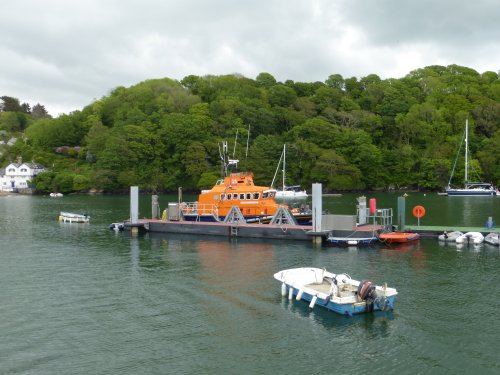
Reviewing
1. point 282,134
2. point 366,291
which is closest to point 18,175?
point 282,134

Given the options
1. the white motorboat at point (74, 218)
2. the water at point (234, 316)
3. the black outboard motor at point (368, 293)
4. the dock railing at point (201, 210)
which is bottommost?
the water at point (234, 316)

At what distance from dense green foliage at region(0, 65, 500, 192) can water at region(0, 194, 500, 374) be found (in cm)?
7673

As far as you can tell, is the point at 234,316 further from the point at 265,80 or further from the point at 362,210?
the point at 265,80

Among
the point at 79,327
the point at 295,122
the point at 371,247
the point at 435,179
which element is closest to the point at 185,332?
the point at 79,327

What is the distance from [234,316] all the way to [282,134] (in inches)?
4226

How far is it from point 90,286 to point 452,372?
17.0 m

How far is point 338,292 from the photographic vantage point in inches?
728

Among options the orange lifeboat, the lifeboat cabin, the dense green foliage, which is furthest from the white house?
the orange lifeboat

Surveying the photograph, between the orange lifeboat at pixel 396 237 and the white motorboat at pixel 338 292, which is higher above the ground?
the orange lifeboat at pixel 396 237

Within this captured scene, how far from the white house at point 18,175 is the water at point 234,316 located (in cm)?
10490

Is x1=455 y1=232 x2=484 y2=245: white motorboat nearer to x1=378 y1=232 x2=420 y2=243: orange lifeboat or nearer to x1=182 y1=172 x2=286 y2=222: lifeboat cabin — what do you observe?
x1=378 y1=232 x2=420 y2=243: orange lifeboat

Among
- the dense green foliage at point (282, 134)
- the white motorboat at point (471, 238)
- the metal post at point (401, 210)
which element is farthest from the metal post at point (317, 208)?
the dense green foliage at point (282, 134)

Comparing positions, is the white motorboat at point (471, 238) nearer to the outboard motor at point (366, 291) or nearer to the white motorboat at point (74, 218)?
the outboard motor at point (366, 291)

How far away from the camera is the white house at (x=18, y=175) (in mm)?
126688
